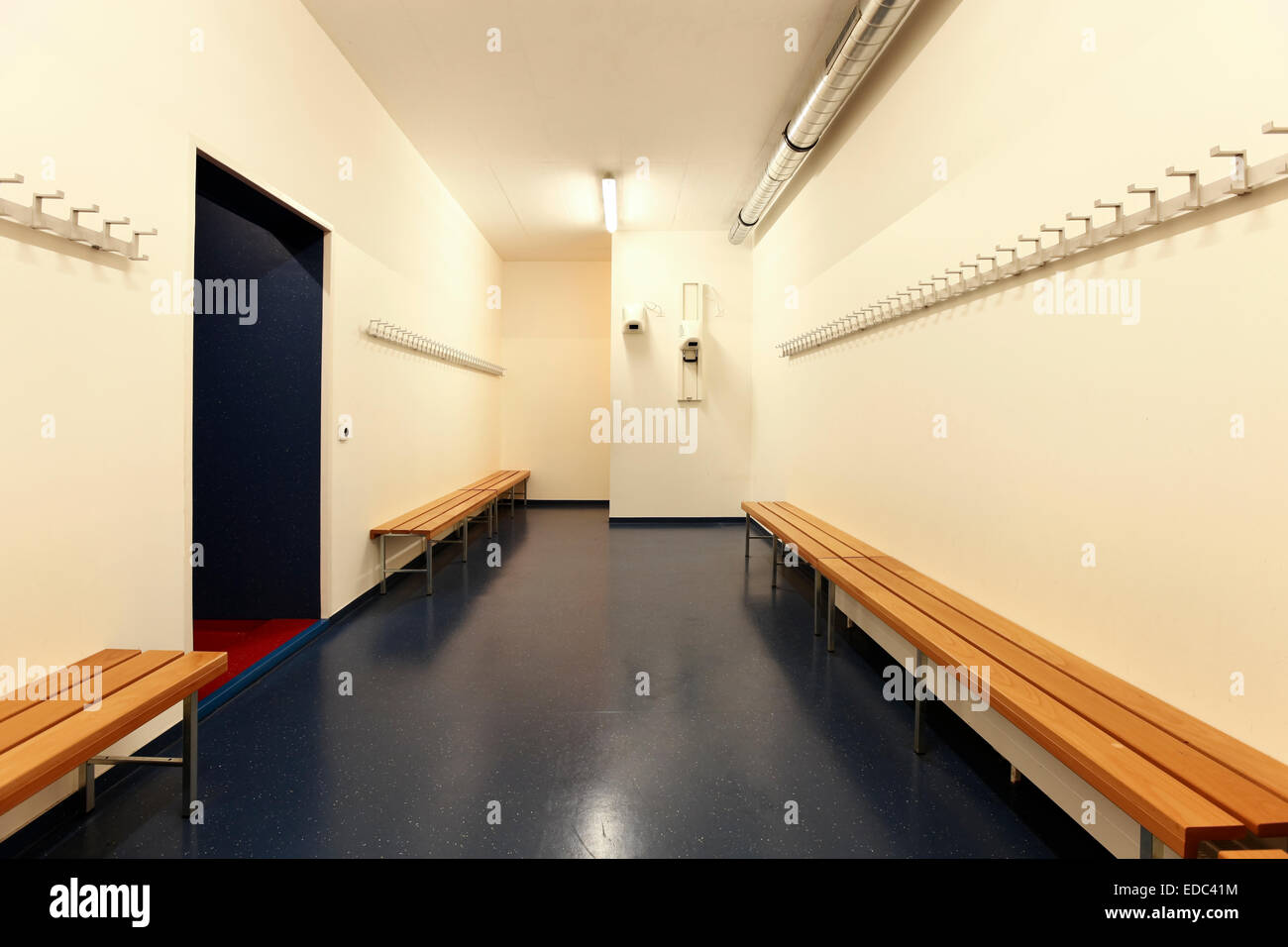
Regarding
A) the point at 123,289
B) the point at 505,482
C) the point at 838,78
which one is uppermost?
the point at 838,78

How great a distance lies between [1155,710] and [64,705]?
2.79 meters

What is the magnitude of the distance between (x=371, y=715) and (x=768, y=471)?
453cm

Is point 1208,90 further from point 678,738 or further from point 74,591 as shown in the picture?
point 74,591

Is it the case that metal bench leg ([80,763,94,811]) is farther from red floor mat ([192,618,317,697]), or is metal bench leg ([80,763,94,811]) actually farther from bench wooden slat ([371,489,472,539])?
bench wooden slat ([371,489,472,539])

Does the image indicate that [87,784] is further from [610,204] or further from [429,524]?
[610,204]

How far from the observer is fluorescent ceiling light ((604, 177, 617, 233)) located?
5.23m

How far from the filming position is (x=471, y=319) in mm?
6496

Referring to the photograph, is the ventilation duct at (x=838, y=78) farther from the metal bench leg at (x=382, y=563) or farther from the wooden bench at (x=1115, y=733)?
the metal bench leg at (x=382, y=563)

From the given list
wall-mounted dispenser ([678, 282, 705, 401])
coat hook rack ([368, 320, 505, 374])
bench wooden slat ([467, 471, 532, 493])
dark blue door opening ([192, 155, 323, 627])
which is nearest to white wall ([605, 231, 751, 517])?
wall-mounted dispenser ([678, 282, 705, 401])

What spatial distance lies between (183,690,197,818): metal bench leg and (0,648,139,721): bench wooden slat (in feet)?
0.87

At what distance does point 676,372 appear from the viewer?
6.87 metres

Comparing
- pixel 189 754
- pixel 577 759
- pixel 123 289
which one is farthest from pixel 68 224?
pixel 577 759

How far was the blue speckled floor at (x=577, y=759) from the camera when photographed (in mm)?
1617

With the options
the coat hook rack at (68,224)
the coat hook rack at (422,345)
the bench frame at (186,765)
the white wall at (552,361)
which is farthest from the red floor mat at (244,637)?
the white wall at (552,361)
